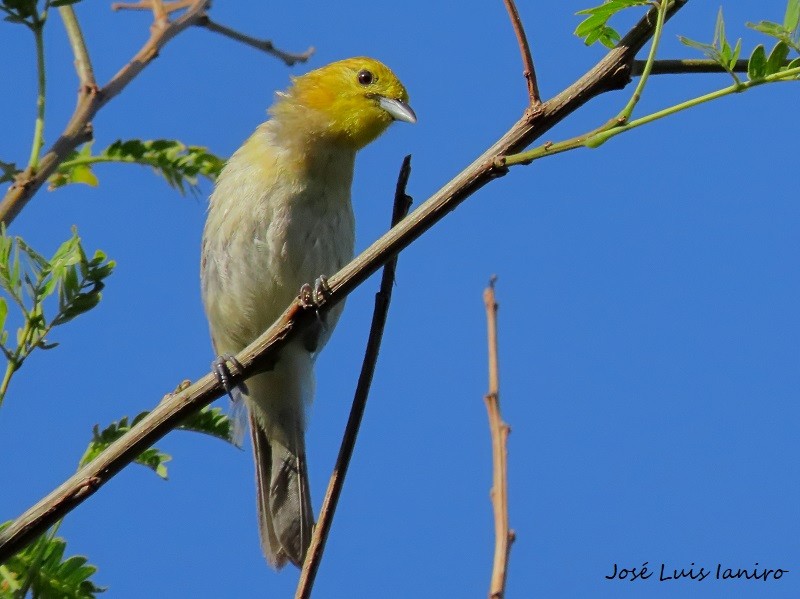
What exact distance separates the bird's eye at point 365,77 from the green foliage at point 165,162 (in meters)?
2.07

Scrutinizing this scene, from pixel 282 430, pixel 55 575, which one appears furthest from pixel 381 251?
pixel 282 430

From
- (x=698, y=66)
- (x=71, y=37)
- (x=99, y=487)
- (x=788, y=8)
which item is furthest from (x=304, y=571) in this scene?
(x=71, y=37)

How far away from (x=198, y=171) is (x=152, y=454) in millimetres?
1092

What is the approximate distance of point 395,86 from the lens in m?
5.33

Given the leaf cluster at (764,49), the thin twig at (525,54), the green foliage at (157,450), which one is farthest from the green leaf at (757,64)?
the green foliage at (157,450)

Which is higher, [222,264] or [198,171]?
[222,264]

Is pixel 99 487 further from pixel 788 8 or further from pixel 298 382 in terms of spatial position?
pixel 298 382

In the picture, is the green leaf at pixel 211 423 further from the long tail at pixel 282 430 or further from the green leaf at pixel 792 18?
the long tail at pixel 282 430

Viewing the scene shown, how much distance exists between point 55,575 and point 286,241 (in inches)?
105

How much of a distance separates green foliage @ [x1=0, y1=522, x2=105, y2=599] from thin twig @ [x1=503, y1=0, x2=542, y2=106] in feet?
4.70

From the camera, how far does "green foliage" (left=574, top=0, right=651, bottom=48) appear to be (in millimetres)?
2123

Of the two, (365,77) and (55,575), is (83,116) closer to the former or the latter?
(55,575)

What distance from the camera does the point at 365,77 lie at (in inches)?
212

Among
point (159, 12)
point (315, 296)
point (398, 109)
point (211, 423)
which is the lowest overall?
point (211, 423)
